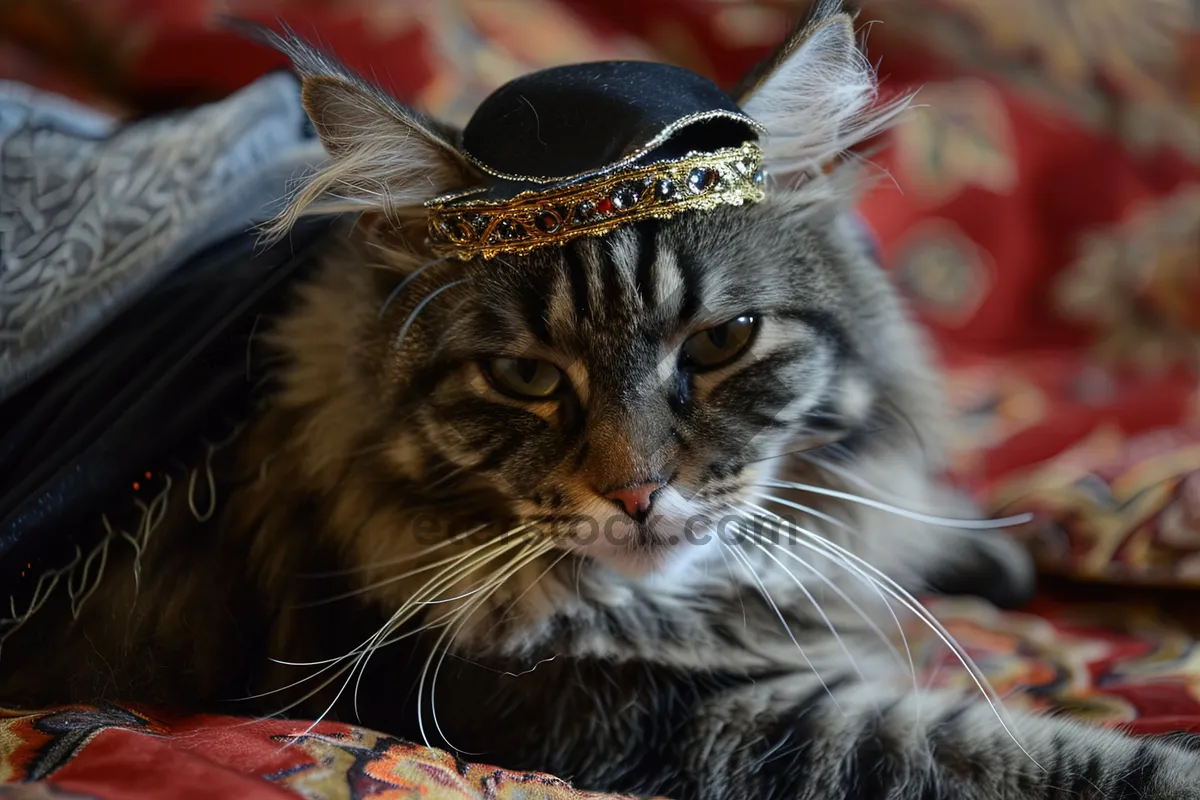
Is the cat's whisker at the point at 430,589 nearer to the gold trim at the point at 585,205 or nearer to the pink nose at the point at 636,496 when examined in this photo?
the pink nose at the point at 636,496

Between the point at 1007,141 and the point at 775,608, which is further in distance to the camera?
the point at 1007,141

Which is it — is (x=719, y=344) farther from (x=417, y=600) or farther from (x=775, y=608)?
(x=417, y=600)

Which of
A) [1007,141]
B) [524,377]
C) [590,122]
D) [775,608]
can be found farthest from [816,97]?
[1007,141]

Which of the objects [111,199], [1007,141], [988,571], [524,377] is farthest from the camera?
[1007,141]

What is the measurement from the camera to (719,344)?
35.8 inches

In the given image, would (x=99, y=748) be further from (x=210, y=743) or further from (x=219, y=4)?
(x=219, y=4)

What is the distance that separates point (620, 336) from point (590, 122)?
0.64ft

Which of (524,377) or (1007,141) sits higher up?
(1007,141)

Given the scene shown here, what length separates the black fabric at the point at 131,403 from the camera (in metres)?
0.91

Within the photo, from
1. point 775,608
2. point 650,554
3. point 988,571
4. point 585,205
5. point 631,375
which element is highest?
point 585,205

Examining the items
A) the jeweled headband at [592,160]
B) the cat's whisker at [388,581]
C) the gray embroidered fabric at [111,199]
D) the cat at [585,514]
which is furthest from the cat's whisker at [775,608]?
the gray embroidered fabric at [111,199]

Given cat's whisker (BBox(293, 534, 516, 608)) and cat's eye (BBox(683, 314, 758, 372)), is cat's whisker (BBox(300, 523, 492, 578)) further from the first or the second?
cat's eye (BBox(683, 314, 758, 372))

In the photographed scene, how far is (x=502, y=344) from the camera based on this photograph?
89 cm

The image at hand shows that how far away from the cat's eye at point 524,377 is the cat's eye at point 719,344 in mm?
132
